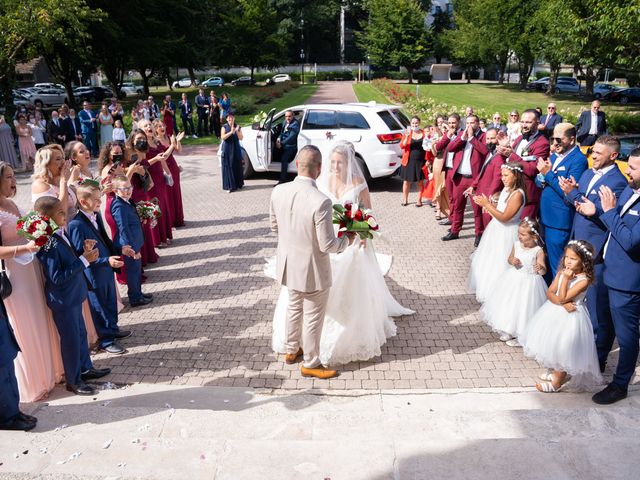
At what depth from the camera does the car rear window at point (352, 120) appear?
41.1 ft

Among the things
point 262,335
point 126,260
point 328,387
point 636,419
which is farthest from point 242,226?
point 636,419

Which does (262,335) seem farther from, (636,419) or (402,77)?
(402,77)

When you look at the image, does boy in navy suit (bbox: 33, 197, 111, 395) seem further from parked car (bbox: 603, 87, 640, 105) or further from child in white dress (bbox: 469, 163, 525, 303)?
parked car (bbox: 603, 87, 640, 105)

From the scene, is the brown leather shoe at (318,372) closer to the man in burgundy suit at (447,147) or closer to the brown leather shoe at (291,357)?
the brown leather shoe at (291,357)

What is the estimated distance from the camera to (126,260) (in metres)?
6.82

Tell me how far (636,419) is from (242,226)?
26.2 ft

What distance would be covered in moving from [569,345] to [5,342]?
190 inches

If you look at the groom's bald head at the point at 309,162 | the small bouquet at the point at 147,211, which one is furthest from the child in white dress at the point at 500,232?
the small bouquet at the point at 147,211

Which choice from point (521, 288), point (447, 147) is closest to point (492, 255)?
point (521, 288)

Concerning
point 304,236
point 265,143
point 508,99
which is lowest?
point 304,236

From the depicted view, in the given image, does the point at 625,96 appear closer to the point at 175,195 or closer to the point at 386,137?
the point at 386,137

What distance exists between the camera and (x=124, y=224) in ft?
21.6

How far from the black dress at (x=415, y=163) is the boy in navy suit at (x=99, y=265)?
280 inches

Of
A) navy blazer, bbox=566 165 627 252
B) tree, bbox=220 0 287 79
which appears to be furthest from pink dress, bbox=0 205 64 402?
tree, bbox=220 0 287 79
